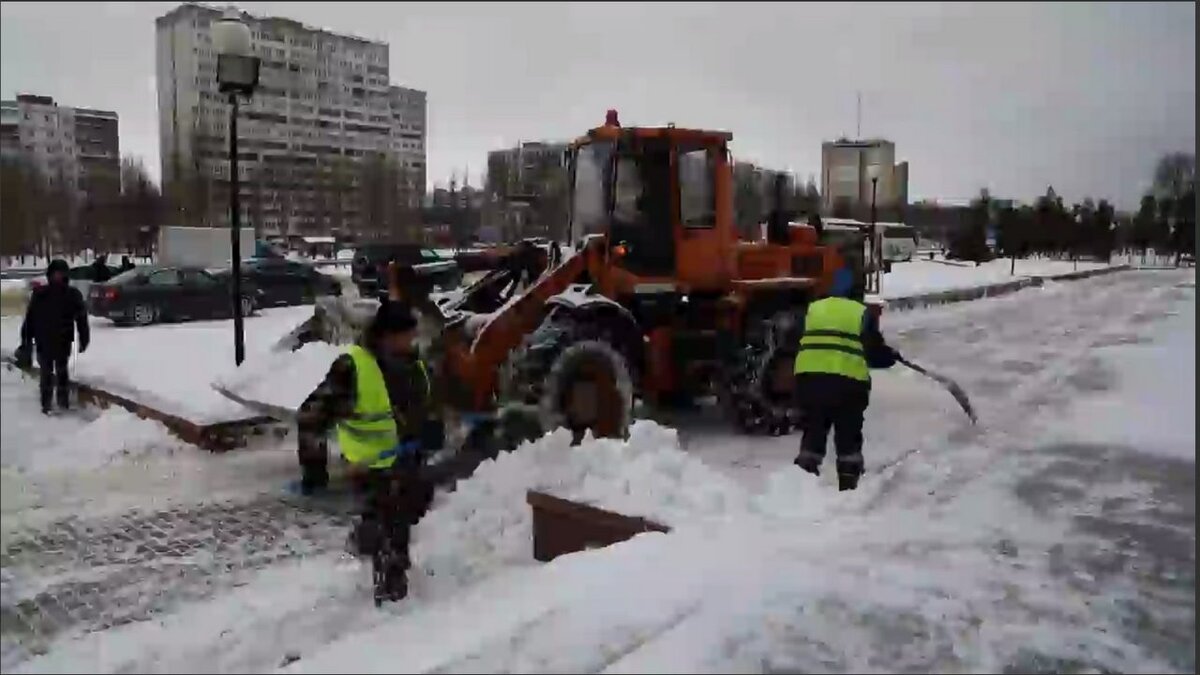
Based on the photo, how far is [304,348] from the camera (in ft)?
29.5

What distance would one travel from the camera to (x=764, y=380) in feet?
30.3

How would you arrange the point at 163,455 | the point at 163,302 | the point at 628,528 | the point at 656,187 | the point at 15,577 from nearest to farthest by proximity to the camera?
the point at 628,528, the point at 15,577, the point at 163,455, the point at 656,187, the point at 163,302

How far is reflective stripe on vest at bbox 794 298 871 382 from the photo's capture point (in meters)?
6.53

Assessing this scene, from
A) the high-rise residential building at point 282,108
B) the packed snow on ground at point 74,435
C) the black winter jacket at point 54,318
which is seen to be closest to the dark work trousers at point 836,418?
the high-rise residential building at point 282,108

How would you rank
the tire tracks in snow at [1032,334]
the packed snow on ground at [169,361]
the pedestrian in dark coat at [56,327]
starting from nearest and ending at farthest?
the tire tracks in snow at [1032,334]
the packed snow on ground at [169,361]
the pedestrian in dark coat at [56,327]

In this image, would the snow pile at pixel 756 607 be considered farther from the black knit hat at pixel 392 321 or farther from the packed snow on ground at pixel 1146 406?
the packed snow on ground at pixel 1146 406

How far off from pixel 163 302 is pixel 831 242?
44.5ft

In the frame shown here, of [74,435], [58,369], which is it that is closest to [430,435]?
[74,435]

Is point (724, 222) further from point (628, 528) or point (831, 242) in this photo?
point (628, 528)

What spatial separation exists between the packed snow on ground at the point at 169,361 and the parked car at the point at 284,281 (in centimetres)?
475

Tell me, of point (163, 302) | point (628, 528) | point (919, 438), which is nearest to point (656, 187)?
point (919, 438)

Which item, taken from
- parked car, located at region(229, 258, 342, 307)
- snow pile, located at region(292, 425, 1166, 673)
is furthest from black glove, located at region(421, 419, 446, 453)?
parked car, located at region(229, 258, 342, 307)

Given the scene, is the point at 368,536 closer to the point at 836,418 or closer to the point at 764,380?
the point at 836,418

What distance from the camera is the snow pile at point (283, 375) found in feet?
26.7
